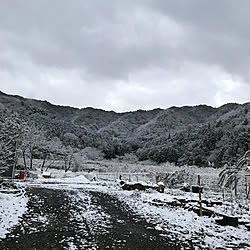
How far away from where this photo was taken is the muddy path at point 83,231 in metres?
4.99

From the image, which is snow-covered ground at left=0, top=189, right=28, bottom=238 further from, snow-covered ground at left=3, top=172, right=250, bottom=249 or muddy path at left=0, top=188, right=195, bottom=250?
muddy path at left=0, top=188, right=195, bottom=250

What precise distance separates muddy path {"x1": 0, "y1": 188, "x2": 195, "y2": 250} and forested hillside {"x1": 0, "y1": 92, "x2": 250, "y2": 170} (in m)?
6.32

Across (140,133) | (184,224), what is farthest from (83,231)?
(140,133)

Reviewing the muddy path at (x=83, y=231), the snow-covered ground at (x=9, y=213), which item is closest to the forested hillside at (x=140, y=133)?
the snow-covered ground at (x=9, y=213)

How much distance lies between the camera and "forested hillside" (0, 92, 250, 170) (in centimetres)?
3591

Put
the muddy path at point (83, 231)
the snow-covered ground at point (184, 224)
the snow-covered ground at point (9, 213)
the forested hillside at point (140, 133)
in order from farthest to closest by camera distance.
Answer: the forested hillside at point (140, 133) → the snow-covered ground at point (9, 213) → the snow-covered ground at point (184, 224) → the muddy path at point (83, 231)

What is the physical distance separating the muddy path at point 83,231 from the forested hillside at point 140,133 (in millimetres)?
6318

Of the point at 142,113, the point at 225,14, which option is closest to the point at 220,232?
the point at 225,14

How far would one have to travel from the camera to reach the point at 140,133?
78.4 m

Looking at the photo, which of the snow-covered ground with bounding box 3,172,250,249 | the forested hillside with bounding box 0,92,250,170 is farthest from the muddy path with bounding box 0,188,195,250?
the forested hillside with bounding box 0,92,250,170

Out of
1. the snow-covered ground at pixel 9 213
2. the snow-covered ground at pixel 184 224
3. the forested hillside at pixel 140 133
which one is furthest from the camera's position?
the forested hillside at pixel 140 133

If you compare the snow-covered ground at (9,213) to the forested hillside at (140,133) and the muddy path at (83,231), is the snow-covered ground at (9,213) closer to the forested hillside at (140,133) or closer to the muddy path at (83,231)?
the muddy path at (83,231)

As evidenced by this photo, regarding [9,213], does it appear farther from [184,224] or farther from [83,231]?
[184,224]

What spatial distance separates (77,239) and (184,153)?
1661 inches
